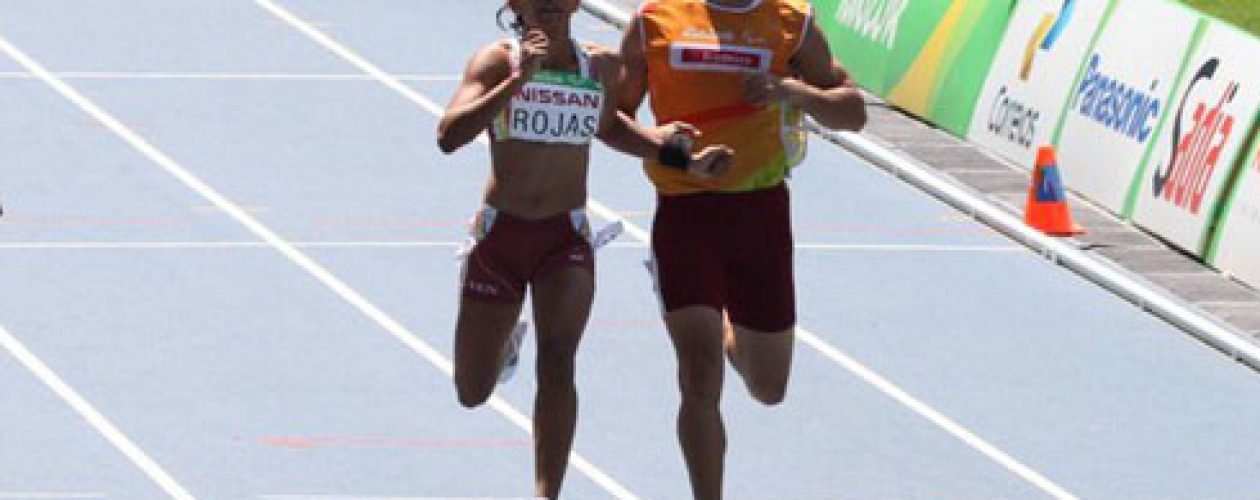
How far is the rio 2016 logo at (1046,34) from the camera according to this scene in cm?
2214

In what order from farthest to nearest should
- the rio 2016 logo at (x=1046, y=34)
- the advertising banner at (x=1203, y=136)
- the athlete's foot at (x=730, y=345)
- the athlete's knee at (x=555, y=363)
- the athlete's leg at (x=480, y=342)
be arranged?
the rio 2016 logo at (x=1046, y=34), the advertising banner at (x=1203, y=136), the athlete's foot at (x=730, y=345), the athlete's leg at (x=480, y=342), the athlete's knee at (x=555, y=363)

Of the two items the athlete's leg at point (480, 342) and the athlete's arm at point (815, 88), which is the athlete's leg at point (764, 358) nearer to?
the athlete's arm at point (815, 88)

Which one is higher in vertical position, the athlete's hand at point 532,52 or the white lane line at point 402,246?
the athlete's hand at point 532,52

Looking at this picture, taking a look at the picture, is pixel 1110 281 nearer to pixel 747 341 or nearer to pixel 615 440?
pixel 615 440

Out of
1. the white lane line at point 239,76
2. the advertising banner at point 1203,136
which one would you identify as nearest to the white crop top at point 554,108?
the advertising banner at point 1203,136

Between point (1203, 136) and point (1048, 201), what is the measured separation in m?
1.17

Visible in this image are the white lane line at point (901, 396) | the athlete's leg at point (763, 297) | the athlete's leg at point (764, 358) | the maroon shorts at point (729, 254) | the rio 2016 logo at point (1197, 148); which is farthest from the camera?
the rio 2016 logo at point (1197, 148)

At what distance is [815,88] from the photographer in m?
13.5

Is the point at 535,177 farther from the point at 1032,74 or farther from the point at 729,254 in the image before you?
the point at 1032,74

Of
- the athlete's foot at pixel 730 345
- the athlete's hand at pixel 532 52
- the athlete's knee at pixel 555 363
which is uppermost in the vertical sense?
the athlete's hand at pixel 532 52

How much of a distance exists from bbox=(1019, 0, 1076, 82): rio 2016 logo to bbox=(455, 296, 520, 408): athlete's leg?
9480 mm

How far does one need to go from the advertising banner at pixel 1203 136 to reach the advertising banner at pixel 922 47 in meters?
2.53

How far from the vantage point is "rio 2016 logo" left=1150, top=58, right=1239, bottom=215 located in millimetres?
19875

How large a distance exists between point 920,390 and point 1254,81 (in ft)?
11.1
